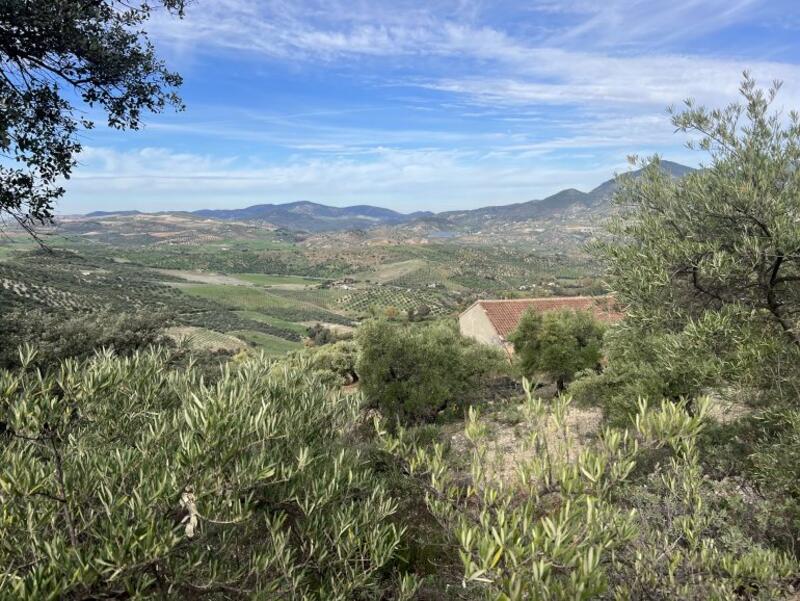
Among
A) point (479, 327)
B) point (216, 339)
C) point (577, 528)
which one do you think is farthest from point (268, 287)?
point (577, 528)

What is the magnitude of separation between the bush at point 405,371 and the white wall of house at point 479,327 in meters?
16.6

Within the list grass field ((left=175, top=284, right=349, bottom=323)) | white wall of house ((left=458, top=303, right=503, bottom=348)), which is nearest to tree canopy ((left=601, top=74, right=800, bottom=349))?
white wall of house ((left=458, top=303, right=503, bottom=348))

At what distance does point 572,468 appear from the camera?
404 cm

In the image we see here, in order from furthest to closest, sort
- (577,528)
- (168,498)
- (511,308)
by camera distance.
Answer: (511,308) → (168,498) → (577,528)

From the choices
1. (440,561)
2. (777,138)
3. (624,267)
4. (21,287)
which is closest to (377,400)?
(440,561)

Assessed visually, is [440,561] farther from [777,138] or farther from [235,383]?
[777,138]

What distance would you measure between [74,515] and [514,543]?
3.39m

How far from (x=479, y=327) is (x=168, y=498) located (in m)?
43.2

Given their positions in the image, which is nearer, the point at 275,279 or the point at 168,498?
the point at 168,498

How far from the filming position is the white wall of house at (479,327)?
140 ft

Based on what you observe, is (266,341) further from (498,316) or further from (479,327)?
(498,316)

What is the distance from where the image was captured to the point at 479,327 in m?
45.8

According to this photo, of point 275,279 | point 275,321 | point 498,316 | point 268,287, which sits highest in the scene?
point 498,316

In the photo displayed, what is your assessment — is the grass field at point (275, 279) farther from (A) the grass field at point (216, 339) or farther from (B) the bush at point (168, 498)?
(B) the bush at point (168, 498)
